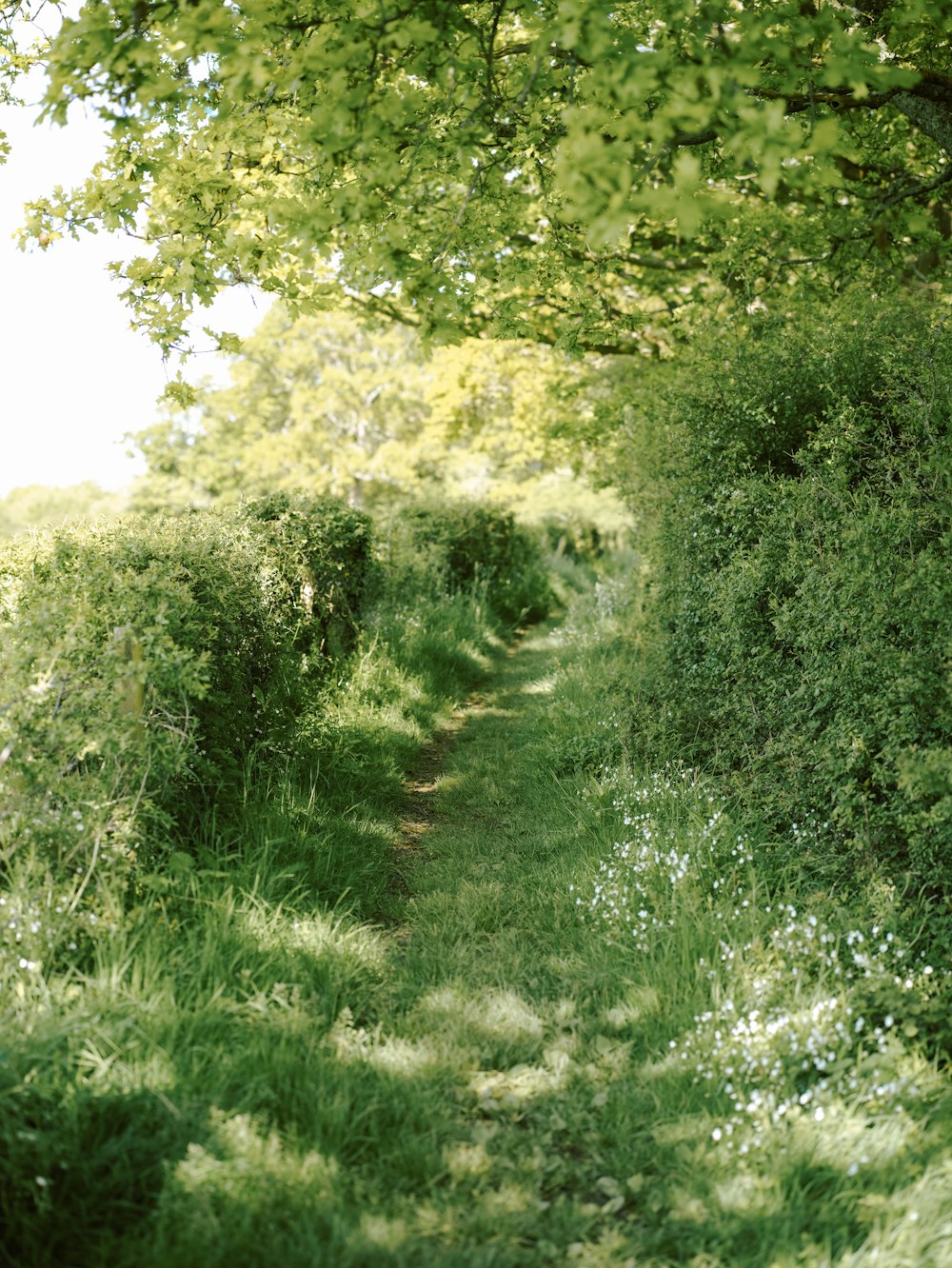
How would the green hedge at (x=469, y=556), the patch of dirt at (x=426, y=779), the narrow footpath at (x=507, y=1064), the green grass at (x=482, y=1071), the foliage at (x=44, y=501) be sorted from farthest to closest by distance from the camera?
1. the foliage at (x=44, y=501)
2. the green hedge at (x=469, y=556)
3. the patch of dirt at (x=426, y=779)
4. the narrow footpath at (x=507, y=1064)
5. the green grass at (x=482, y=1071)

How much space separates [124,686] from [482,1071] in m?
2.37

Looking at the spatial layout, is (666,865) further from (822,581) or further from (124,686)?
(124,686)

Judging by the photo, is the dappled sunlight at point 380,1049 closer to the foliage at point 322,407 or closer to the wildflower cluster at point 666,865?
the wildflower cluster at point 666,865

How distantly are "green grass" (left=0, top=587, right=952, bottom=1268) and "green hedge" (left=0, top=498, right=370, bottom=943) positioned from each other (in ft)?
1.21

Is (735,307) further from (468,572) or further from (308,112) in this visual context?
(468,572)

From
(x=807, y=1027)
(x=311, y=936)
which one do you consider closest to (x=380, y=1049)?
(x=311, y=936)

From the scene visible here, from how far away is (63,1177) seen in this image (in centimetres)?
264

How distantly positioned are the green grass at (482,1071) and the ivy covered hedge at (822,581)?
49cm

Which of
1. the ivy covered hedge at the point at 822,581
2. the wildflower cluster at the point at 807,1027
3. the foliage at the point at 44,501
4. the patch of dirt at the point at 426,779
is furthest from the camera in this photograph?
the foliage at the point at 44,501

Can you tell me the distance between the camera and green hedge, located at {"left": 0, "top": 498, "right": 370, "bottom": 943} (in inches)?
148

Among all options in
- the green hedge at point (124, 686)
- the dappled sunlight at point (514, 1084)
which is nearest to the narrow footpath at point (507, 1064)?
the dappled sunlight at point (514, 1084)

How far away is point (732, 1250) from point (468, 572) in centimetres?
1336

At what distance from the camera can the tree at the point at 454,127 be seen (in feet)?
11.8

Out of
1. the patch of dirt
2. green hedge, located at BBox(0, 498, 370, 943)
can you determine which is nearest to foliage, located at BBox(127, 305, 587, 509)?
the patch of dirt
